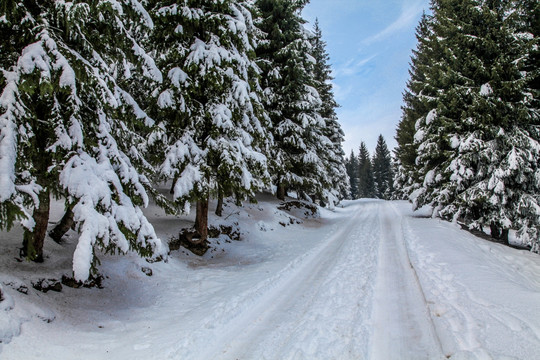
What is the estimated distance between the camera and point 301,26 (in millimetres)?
18375

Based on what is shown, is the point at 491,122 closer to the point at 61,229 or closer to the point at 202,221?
the point at 202,221

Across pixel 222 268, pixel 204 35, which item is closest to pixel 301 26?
pixel 204 35

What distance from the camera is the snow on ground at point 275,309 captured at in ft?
13.5

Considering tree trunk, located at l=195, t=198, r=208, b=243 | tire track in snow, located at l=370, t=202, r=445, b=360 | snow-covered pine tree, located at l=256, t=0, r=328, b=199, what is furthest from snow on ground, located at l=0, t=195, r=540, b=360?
snow-covered pine tree, located at l=256, t=0, r=328, b=199

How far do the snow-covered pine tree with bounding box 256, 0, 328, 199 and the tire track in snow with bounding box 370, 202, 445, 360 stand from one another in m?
10.3

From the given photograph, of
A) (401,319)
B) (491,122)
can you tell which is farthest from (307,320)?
(491,122)

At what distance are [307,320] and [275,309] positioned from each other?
2.74ft

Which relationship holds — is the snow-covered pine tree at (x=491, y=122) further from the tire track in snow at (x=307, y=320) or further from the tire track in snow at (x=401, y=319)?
the tire track in snow at (x=307, y=320)

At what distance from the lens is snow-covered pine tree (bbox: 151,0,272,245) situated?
8828 millimetres

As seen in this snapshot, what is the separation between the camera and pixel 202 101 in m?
10.1

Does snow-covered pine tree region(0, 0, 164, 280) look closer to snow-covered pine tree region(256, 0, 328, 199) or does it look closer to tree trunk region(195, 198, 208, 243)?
tree trunk region(195, 198, 208, 243)

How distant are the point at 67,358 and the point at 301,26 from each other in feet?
64.8

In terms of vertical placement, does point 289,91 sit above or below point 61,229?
above

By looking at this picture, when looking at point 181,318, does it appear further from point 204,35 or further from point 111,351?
point 204,35
